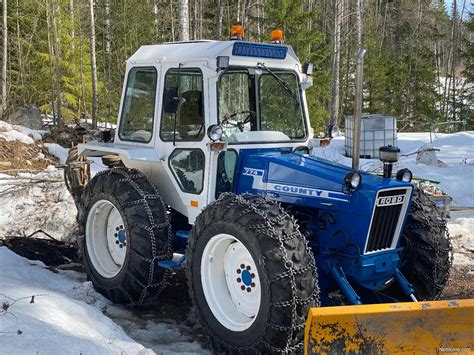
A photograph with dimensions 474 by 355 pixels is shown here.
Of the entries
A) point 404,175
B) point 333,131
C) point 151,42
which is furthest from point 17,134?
point 404,175

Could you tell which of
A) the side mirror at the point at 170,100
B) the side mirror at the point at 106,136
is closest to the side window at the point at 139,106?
the side mirror at the point at 106,136

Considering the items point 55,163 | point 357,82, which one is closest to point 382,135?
point 55,163

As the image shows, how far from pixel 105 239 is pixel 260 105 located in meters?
2.45

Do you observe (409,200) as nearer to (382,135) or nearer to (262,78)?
(262,78)

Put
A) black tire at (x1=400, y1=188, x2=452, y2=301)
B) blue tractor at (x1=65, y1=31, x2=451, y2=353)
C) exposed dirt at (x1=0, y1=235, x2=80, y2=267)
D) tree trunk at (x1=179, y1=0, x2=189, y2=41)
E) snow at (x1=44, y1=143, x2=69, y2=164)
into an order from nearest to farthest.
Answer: blue tractor at (x1=65, y1=31, x2=451, y2=353), black tire at (x1=400, y1=188, x2=452, y2=301), exposed dirt at (x1=0, y1=235, x2=80, y2=267), tree trunk at (x1=179, y1=0, x2=189, y2=41), snow at (x1=44, y1=143, x2=69, y2=164)

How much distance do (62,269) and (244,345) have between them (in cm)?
330

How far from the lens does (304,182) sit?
518 cm

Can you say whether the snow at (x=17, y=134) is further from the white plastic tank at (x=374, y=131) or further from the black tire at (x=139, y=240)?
the black tire at (x=139, y=240)

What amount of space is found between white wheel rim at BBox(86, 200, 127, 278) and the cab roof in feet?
5.85

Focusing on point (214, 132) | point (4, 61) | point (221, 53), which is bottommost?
point (214, 132)

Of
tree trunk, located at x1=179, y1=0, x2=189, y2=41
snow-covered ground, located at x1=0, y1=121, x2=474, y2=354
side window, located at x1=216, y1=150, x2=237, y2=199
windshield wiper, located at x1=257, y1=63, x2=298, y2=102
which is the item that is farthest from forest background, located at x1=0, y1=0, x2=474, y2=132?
side window, located at x1=216, y1=150, x2=237, y2=199

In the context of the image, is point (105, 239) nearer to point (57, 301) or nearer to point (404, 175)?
point (57, 301)

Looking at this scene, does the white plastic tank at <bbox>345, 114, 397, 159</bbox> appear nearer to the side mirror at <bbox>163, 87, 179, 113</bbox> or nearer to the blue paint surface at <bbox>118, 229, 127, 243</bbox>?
the blue paint surface at <bbox>118, 229, 127, 243</bbox>

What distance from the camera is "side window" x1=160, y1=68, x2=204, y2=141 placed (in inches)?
222
